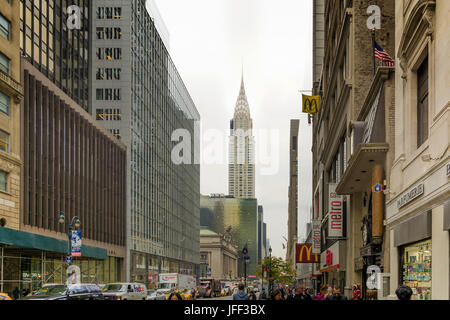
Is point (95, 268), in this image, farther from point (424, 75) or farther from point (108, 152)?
point (424, 75)

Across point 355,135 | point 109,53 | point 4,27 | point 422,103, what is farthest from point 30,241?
point 109,53

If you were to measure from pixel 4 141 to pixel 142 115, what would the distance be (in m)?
50.7

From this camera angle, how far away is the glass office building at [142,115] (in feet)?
295

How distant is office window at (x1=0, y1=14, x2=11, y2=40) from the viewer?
47.9 meters

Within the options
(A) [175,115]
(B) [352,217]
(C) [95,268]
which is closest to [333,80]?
(B) [352,217]

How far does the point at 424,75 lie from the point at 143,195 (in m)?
81.3

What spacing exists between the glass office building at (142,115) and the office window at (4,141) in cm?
4098

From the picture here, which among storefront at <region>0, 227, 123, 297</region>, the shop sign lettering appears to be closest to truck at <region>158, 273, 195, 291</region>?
storefront at <region>0, 227, 123, 297</region>

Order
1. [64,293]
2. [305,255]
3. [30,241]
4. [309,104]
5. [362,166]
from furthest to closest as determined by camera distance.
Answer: [305,255], [309,104], [30,241], [362,166], [64,293]

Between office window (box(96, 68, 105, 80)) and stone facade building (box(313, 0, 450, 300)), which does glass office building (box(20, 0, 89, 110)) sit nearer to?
office window (box(96, 68, 105, 80))

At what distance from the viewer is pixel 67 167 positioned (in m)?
63.8

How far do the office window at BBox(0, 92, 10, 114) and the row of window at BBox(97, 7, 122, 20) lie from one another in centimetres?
4608

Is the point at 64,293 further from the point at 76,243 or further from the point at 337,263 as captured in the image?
the point at 337,263

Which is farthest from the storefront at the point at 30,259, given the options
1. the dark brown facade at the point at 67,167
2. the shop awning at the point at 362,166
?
the shop awning at the point at 362,166
